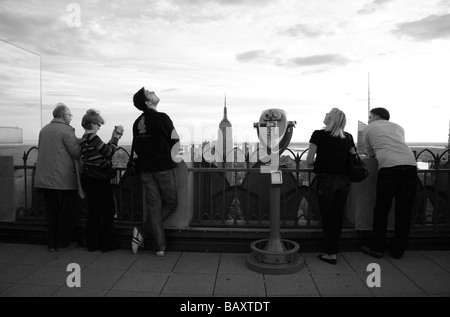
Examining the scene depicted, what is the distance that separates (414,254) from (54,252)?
174 inches

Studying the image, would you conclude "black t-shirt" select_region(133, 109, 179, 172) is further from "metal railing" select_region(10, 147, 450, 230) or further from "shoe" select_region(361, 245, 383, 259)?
"shoe" select_region(361, 245, 383, 259)

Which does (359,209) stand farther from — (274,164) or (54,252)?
(54,252)

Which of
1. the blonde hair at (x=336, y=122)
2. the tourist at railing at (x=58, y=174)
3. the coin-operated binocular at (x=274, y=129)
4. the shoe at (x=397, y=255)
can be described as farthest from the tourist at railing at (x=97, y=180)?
the shoe at (x=397, y=255)

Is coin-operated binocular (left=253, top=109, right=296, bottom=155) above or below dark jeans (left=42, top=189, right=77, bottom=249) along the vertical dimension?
above

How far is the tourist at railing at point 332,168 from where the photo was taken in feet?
13.5

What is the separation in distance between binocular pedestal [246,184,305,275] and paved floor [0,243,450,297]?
0.07m

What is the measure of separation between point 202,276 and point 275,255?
809 mm

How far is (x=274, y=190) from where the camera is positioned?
4230 mm

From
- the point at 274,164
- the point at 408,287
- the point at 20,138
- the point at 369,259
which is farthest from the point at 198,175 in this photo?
the point at 20,138

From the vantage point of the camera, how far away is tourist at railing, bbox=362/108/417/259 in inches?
172

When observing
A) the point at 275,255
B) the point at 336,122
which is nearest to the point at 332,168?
the point at 336,122

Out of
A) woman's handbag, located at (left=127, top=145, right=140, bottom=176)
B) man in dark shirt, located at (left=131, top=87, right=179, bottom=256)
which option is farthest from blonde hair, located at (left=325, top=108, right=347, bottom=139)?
woman's handbag, located at (left=127, top=145, right=140, bottom=176)

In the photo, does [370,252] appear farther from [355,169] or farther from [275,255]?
[275,255]

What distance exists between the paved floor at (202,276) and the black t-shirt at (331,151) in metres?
1.09
